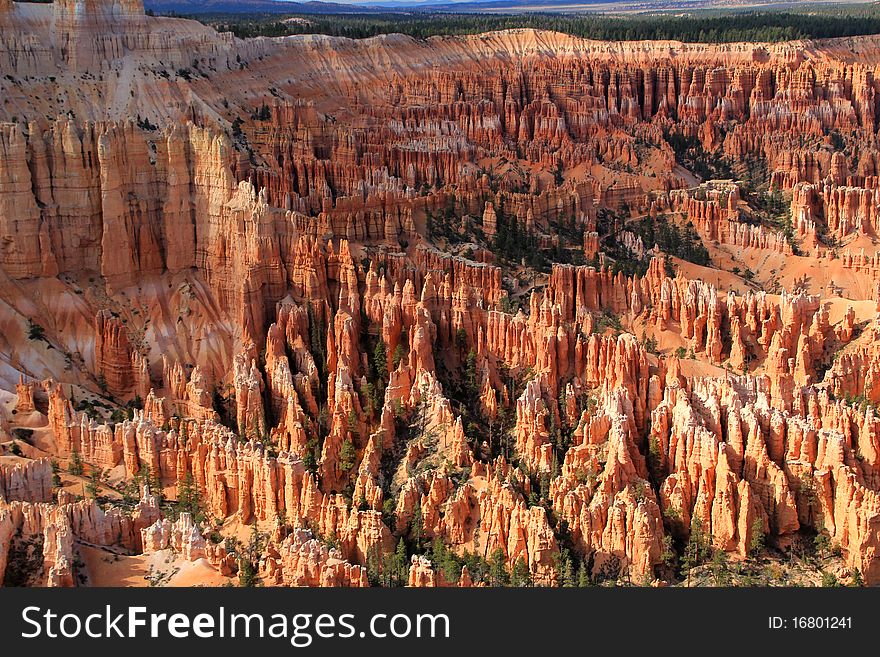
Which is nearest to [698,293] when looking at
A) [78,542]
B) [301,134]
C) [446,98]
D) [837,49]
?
[78,542]

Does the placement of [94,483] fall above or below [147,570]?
below

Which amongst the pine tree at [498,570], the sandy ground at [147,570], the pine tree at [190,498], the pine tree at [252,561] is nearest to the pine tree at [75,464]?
the pine tree at [190,498]

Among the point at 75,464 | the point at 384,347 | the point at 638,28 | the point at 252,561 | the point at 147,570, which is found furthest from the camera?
the point at 638,28

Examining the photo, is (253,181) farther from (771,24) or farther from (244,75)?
(771,24)

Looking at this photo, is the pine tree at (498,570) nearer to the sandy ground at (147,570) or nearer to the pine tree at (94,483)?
the sandy ground at (147,570)

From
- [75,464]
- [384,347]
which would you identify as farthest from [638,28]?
[75,464]

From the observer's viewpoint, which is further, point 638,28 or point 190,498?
point 638,28

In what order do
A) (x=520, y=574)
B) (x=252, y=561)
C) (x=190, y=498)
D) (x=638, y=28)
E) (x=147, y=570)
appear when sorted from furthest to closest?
(x=638, y=28) → (x=190, y=498) → (x=252, y=561) → (x=520, y=574) → (x=147, y=570)

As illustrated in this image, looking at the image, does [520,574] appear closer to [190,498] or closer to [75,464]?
[190,498]

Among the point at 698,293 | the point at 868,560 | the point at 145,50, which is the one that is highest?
the point at 145,50
